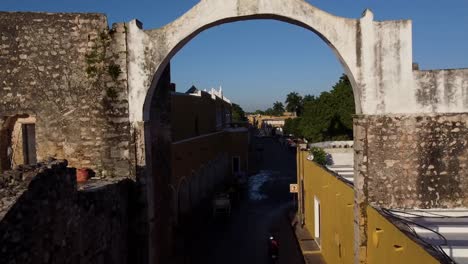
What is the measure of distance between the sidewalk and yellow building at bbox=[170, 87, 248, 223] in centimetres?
407

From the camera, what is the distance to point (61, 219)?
4730 millimetres

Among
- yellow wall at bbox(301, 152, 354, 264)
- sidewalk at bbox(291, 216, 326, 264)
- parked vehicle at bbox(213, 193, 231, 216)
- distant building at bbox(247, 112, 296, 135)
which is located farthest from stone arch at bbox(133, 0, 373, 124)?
distant building at bbox(247, 112, 296, 135)

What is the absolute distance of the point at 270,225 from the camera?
16.1m

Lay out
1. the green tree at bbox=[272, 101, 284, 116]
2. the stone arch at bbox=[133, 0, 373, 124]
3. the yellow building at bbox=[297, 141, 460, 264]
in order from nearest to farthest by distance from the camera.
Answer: the yellow building at bbox=[297, 141, 460, 264] < the stone arch at bbox=[133, 0, 373, 124] < the green tree at bbox=[272, 101, 284, 116]

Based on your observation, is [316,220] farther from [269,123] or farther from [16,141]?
[269,123]

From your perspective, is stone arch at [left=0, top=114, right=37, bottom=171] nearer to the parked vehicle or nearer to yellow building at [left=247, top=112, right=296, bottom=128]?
the parked vehicle

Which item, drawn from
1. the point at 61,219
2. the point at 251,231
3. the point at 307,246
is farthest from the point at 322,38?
the point at 251,231

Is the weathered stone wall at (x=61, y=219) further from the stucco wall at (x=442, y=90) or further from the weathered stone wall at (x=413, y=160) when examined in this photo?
the stucco wall at (x=442, y=90)

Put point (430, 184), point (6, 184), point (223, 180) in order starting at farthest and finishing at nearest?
point (223, 180), point (430, 184), point (6, 184)

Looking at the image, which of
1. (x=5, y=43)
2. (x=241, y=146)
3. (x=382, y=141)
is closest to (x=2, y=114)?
(x=5, y=43)

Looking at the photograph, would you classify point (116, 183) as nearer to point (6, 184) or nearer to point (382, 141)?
point (6, 184)

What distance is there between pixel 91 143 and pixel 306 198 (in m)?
9.19

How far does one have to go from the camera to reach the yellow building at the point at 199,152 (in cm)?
1612

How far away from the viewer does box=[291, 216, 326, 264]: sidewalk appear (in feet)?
37.3
